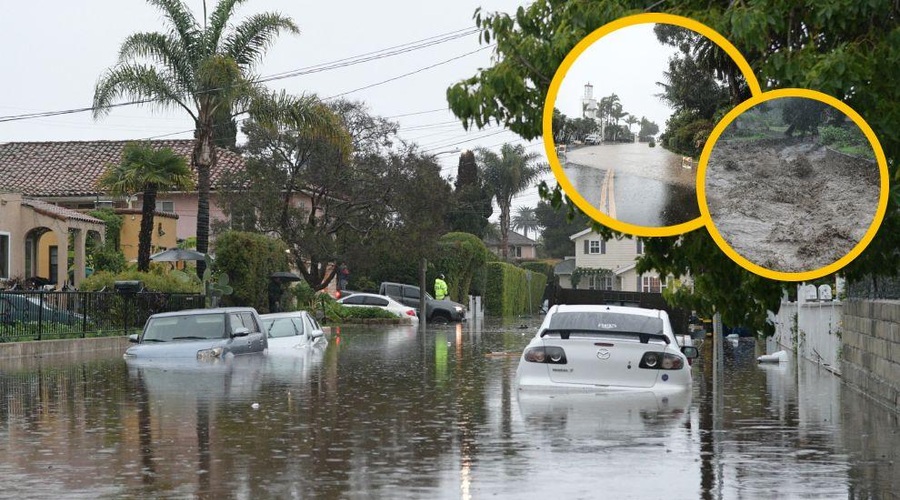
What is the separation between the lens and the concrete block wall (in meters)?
16.8

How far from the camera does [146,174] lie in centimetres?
4347

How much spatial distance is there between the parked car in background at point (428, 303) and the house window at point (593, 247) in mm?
30343

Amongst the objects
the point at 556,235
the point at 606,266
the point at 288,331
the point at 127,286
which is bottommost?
the point at 288,331

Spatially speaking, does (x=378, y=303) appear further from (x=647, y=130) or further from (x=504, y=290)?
(x=647, y=130)

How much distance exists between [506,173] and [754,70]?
9415cm

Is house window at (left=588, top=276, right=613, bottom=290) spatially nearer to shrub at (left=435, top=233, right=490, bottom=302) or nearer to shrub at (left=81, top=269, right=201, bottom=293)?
shrub at (left=435, top=233, right=490, bottom=302)

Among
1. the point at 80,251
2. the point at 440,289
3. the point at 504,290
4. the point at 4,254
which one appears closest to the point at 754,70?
the point at 4,254

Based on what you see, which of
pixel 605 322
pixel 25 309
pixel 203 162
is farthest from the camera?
pixel 203 162

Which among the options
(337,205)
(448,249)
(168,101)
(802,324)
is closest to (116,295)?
(168,101)

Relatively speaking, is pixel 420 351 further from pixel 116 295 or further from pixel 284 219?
pixel 284 219

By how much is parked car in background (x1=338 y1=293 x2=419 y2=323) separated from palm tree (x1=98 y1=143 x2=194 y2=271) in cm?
1528

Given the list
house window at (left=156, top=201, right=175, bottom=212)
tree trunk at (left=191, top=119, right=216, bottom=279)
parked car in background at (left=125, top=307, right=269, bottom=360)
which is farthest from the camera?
house window at (left=156, top=201, right=175, bottom=212)

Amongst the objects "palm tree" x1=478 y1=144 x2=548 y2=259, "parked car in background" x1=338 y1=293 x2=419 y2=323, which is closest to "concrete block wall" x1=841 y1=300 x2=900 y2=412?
"parked car in background" x1=338 y1=293 x2=419 y2=323

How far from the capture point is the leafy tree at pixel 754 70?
9.22m
